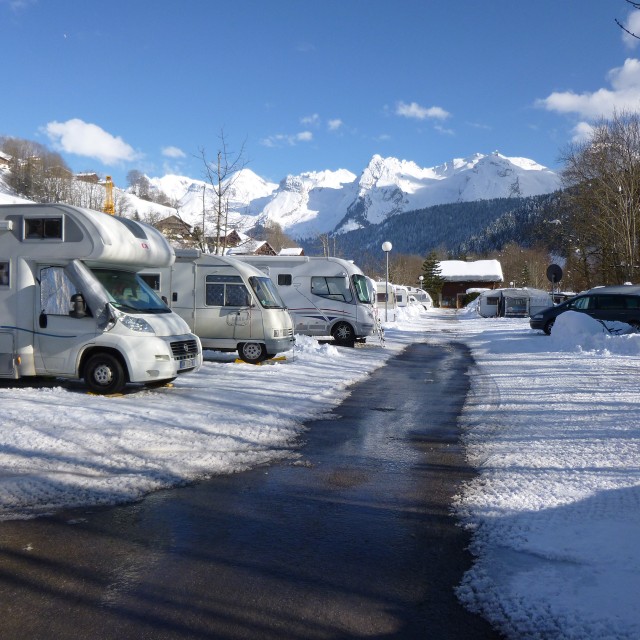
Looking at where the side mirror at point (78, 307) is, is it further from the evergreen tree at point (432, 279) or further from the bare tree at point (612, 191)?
the evergreen tree at point (432, 279)

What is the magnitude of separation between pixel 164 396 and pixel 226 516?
5242 millimetres

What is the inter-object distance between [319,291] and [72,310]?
10.8 meters

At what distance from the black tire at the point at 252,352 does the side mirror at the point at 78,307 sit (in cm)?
525

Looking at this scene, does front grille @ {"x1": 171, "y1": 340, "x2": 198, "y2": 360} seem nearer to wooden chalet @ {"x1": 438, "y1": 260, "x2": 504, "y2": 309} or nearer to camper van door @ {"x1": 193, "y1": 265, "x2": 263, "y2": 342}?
camper van door @ {"x1": 193, "y1": 265, "x2": 263, "y2": 342}

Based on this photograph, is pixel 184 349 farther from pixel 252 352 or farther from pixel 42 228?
pixel 252 352

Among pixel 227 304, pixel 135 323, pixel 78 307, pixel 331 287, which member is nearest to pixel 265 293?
pixel 227 304

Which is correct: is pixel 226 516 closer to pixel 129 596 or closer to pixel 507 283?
pixel 129 596

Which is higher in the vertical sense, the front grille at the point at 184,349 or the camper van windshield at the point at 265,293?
the camper van windshield at the point at 265,293

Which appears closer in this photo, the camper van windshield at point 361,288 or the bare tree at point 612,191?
the camper van windshield at point 361,288

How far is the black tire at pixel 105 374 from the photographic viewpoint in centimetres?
970

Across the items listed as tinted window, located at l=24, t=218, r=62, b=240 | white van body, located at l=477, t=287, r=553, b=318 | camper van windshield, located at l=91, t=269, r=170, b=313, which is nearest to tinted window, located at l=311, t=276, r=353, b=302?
camper van windshield, located at l=91, t=269, r=170, b=313

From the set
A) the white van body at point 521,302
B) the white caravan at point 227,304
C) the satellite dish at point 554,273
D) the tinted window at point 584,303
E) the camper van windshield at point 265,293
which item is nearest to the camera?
the white caravan at point 227,304

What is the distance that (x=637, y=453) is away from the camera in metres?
Answer: 6.23

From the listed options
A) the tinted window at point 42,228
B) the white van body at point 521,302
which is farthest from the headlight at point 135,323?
the white van body at point 521,302
